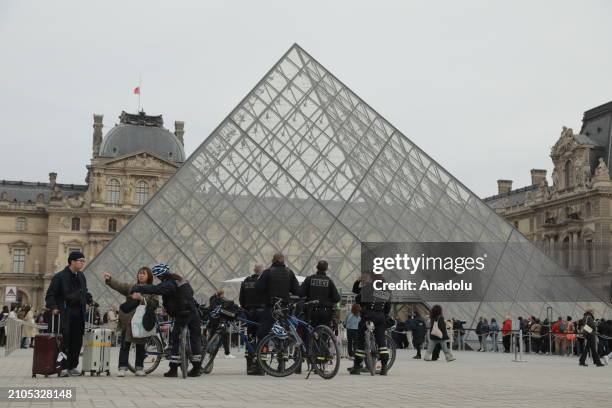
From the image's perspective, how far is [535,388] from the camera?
26.9ft

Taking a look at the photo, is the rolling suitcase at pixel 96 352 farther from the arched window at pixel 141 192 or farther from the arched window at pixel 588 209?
the arched window at pixel 141 192

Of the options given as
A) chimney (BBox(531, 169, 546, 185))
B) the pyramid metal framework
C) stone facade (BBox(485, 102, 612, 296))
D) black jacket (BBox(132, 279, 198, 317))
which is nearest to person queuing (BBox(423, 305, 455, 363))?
the pyramid metal framework

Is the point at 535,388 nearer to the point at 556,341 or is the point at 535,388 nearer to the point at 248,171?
the point at 556,341

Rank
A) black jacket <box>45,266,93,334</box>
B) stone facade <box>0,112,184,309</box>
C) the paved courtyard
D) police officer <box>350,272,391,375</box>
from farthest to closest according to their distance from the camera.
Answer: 1. stone facade <box>0,112,184,309</box>
2. police officer <box>350,272,391,375</box>
3. black jacket <box>45,266,93,334</box>
4. the paved courtyard

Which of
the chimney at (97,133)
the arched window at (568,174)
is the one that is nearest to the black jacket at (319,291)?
the arched window at (568,174)

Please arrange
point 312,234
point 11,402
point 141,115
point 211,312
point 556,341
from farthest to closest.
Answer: point 141,115 → point 312,234 → point 556,341 → point 211,312 → point 11,402

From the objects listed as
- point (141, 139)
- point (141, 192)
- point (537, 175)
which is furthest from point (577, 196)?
point (141, 139)

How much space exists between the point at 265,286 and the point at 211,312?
787mm

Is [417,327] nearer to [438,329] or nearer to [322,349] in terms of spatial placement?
[438,329]

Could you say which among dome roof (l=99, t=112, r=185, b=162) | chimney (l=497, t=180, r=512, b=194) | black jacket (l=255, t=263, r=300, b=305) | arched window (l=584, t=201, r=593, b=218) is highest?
dome roof (l=99, t=112, r=185, b=162)

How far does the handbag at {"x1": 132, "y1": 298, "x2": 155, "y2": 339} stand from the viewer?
934 cm

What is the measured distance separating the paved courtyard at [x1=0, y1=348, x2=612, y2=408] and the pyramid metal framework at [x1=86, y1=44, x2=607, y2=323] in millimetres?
10127

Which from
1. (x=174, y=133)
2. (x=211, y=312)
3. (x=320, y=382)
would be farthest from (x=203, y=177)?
(x=174, y=133)

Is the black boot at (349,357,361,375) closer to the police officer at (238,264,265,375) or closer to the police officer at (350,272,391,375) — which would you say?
the police officer at (350,272,391,375)
